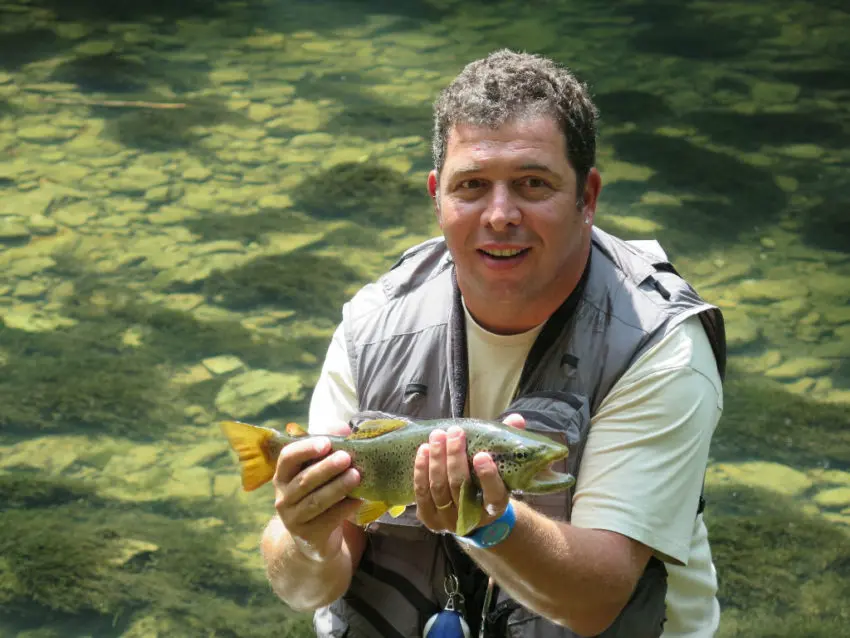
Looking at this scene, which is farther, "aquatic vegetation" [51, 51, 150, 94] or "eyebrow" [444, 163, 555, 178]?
"aquatic vegetation" [51, 51, 150, 94]

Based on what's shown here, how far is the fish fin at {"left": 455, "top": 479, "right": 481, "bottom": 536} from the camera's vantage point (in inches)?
90.8

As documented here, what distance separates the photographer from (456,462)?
233 centimetres

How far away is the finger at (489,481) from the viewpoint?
229cm

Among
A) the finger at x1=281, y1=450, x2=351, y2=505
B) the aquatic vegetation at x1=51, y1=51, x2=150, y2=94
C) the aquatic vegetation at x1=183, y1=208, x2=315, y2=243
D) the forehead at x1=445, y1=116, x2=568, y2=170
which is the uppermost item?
the forehead at x1=445, y1=116, x2=568, y2=170

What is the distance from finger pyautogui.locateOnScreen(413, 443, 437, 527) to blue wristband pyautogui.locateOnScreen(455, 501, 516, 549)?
0.36 ft

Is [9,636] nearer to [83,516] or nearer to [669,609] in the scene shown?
[83,516]

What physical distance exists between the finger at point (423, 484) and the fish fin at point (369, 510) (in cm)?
20

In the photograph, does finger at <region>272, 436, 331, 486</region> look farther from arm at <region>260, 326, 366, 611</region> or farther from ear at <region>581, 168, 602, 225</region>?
ear at <region>581, 168, 602, 225</region>

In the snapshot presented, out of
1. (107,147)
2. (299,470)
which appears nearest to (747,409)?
(299,470)

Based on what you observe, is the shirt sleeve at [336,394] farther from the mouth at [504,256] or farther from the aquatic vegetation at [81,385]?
the aquatic vegetation at [81,385]

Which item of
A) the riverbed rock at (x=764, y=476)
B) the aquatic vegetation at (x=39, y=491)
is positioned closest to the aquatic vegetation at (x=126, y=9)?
the aquatic vegetation at (x=39, y=491)

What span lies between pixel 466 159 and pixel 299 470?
0.89 metres

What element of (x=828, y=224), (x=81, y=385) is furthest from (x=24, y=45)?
(x=828, y=224)

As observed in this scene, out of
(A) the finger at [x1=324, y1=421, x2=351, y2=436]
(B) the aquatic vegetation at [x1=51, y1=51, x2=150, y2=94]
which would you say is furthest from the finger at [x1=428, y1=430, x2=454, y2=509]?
(B) the aquatic vegetation at [x1=51, y1=51, x2=150, y2=94]
